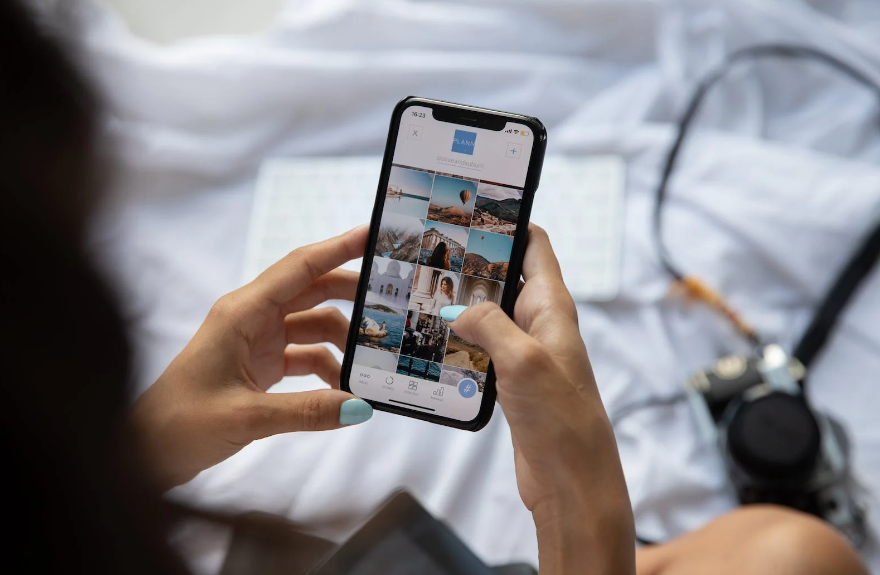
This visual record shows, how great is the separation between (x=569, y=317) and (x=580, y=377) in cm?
4

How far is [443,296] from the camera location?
0.45m

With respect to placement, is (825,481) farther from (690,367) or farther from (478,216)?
(478,216)

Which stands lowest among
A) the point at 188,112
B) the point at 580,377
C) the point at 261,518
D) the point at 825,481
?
the point at 261,518

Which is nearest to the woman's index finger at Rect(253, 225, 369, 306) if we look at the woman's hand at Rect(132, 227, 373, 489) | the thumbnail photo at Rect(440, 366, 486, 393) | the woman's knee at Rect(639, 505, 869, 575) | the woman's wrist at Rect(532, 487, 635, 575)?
the woman's hand at Rect(132, 227, 373, 489)

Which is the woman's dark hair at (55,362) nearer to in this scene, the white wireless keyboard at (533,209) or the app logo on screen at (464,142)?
the app logo on screen at (464,142)

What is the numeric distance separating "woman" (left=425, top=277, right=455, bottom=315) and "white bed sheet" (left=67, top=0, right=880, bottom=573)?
24cm

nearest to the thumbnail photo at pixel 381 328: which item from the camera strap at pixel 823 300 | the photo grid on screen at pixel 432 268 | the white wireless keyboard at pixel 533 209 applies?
the photo grid on screen at pixel 432 268

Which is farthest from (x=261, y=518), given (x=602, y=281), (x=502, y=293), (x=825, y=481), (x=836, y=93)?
(x=836, y=93)

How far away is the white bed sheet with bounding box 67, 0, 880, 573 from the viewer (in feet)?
2.16

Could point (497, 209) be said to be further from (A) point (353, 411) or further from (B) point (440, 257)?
(A) point (353, 411)

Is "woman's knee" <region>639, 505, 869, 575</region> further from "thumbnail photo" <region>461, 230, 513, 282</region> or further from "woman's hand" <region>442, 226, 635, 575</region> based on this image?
"thumbnail photo" <region>461, 230, 513, 282</region>

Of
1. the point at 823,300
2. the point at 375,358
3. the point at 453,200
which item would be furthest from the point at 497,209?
the point at 823,300

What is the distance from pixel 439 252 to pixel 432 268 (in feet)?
0.04

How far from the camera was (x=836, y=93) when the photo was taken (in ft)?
2.52
